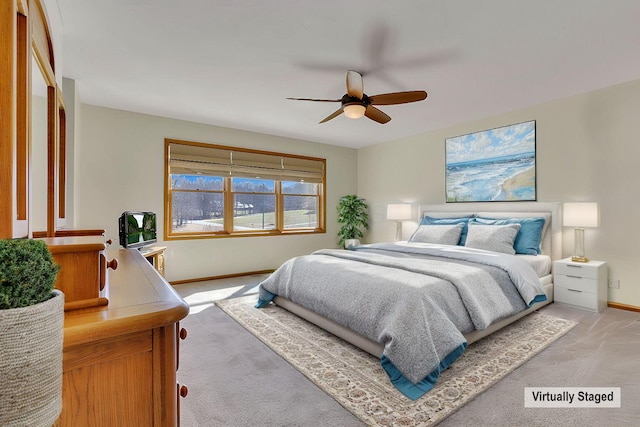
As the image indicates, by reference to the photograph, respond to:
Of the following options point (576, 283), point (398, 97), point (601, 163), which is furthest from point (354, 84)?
point (576, 283)

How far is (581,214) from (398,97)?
2.50 meters

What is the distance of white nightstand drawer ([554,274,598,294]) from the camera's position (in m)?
3.32

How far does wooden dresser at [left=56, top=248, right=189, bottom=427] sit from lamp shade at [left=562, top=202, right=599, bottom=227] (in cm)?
415

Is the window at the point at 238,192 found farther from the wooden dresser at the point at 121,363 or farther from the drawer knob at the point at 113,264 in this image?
the wooden dresser at the point at 121,363

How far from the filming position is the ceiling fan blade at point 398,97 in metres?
2.77

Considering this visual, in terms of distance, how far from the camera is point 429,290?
7.38 feet

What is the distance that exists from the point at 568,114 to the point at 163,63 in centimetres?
456

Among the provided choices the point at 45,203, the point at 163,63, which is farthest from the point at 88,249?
the point at 163,63

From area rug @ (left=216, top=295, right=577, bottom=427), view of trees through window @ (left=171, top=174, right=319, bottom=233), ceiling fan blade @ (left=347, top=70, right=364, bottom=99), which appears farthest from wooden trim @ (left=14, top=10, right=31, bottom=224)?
view of trees through window @ (left=171, top=174, right=319, bottom=233)

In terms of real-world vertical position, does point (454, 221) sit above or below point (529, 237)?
above

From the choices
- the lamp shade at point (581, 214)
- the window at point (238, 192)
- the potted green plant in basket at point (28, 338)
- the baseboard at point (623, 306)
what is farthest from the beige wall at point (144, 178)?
the baseboard at point (623, 306)

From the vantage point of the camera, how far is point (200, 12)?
2205 millimetres

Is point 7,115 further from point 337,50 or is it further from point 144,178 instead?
point 144,178

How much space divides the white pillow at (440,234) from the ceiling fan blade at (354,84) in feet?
7.94
